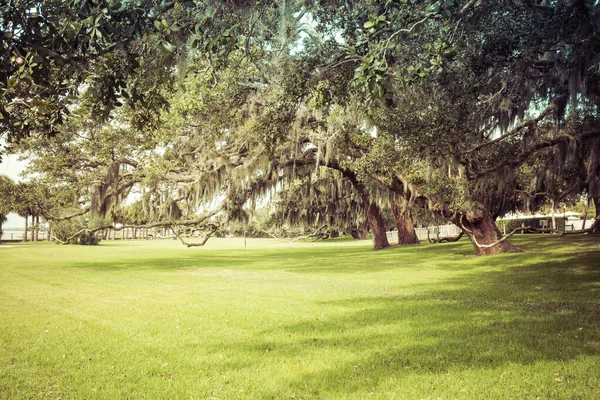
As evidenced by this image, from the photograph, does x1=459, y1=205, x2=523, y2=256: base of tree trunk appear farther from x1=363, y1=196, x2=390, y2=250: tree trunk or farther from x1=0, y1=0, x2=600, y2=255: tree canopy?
x1=363, y1=196, x2=390, y2=250: tree trunk

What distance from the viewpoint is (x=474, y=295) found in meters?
9.89

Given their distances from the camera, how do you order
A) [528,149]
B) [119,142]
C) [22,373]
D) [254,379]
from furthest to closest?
[119,142], [528,149], [22,373], [254,379]

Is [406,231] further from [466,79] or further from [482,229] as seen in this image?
[466,79]

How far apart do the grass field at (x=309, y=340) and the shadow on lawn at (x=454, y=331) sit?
0.02 metres

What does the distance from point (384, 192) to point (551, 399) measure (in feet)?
70.7

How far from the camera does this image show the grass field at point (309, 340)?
176 inches

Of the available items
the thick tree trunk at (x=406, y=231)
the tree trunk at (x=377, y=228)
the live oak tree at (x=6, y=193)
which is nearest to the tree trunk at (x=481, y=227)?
the tree trunk at (x=377, y=228)

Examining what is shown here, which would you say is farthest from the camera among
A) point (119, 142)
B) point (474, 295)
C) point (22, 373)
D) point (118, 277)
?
point (119, 142)

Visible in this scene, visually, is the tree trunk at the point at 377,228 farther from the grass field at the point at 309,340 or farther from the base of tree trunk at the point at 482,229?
the grass field at the point at 309,340

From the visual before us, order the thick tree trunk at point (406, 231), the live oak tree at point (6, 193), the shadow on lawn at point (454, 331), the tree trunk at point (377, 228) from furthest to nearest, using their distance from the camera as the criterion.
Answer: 1. the thick tree trunk at point (406, 231)
2. the tree trunk at point (377, 228)
3. the live oak tree at point (6, 193)
4. the shadow on lawn at point (454, 331)

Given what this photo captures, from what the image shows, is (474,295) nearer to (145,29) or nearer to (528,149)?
(528,149)

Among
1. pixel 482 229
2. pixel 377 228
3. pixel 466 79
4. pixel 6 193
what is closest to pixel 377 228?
pixel 377 228

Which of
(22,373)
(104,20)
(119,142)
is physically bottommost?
(22,373)

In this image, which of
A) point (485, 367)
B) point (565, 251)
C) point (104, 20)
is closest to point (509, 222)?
point (565, 251)
